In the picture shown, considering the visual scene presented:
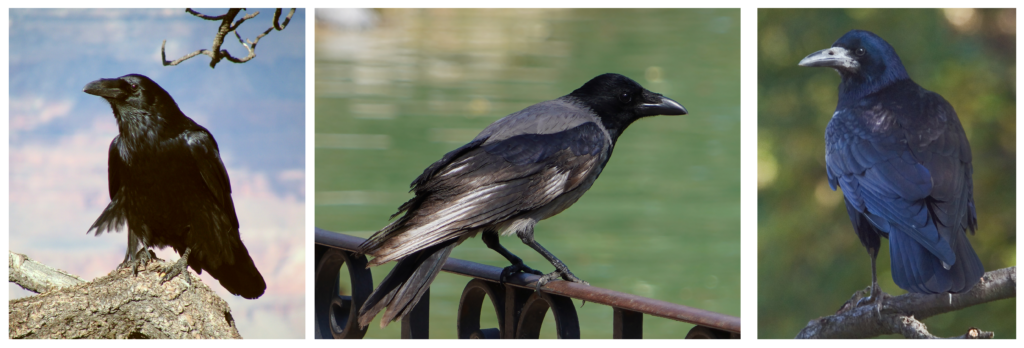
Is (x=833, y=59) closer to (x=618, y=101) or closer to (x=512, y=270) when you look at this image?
(x=618, y=101)

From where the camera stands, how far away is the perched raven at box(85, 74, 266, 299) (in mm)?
2457

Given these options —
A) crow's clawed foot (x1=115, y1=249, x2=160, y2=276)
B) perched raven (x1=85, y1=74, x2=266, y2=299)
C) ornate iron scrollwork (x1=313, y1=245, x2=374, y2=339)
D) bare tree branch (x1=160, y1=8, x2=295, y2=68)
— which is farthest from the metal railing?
bare tree branch (x1=160, y1=8, x2=295, y2=68)

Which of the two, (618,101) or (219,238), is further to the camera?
(618,101)

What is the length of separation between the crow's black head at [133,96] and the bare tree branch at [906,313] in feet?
7.19

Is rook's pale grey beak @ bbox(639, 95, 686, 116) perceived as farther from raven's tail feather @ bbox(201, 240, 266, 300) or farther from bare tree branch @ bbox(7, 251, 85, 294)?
bare tree branch @ bbox(7, 251, 85, 294)

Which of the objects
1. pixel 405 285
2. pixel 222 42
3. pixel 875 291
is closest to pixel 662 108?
pixel 875 291

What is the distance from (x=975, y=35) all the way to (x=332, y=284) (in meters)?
2.30

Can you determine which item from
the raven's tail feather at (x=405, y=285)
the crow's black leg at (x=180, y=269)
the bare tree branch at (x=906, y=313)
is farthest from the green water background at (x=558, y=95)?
the raven's tail feather at (x=405, y=285)

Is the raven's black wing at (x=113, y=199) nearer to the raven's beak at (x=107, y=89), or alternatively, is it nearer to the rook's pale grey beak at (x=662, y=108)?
the raven's beak at (x=107, y=89)

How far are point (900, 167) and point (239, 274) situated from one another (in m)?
2.11

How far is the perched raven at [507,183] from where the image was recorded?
2.14 m

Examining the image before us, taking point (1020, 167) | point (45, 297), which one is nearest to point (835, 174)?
point (1020, 167)

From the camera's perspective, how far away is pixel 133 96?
97.3 inches

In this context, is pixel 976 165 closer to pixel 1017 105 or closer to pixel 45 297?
pixel 1017 105
